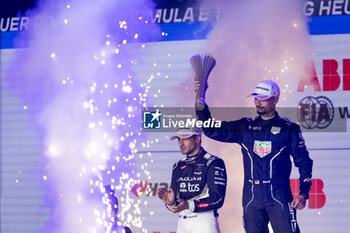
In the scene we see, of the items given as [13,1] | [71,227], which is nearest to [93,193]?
[71,227]

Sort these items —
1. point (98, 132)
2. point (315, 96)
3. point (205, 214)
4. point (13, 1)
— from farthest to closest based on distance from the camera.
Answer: point (13, 1)
point (98, 132)
point (315, 96)
point (205, 214)

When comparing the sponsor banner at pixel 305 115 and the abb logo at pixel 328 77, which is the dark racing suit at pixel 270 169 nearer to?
the sponsor banner at pixel 305 115

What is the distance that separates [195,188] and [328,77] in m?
1.91

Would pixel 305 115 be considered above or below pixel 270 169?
above

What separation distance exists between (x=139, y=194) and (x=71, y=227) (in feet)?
3.15

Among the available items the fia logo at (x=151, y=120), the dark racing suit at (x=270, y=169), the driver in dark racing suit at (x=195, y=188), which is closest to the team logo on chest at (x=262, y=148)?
the dark racing suit at (x=270, y=169)

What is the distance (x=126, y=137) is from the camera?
6695 millimetres

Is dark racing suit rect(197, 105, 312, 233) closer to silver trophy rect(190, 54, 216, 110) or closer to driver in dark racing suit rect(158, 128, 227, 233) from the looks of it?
driver in dark racing suit rect(158, 128, 227, 233)

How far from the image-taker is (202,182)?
6.12 m

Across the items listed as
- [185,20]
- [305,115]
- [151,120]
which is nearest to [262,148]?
[305,115]

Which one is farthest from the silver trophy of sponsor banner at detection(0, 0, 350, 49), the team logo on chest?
the team logo on chest

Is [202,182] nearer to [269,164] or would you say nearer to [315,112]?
[269,164]

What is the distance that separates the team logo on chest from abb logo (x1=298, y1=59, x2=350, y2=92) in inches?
29.9

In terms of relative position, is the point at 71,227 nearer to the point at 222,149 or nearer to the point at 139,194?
the point at 139,194
